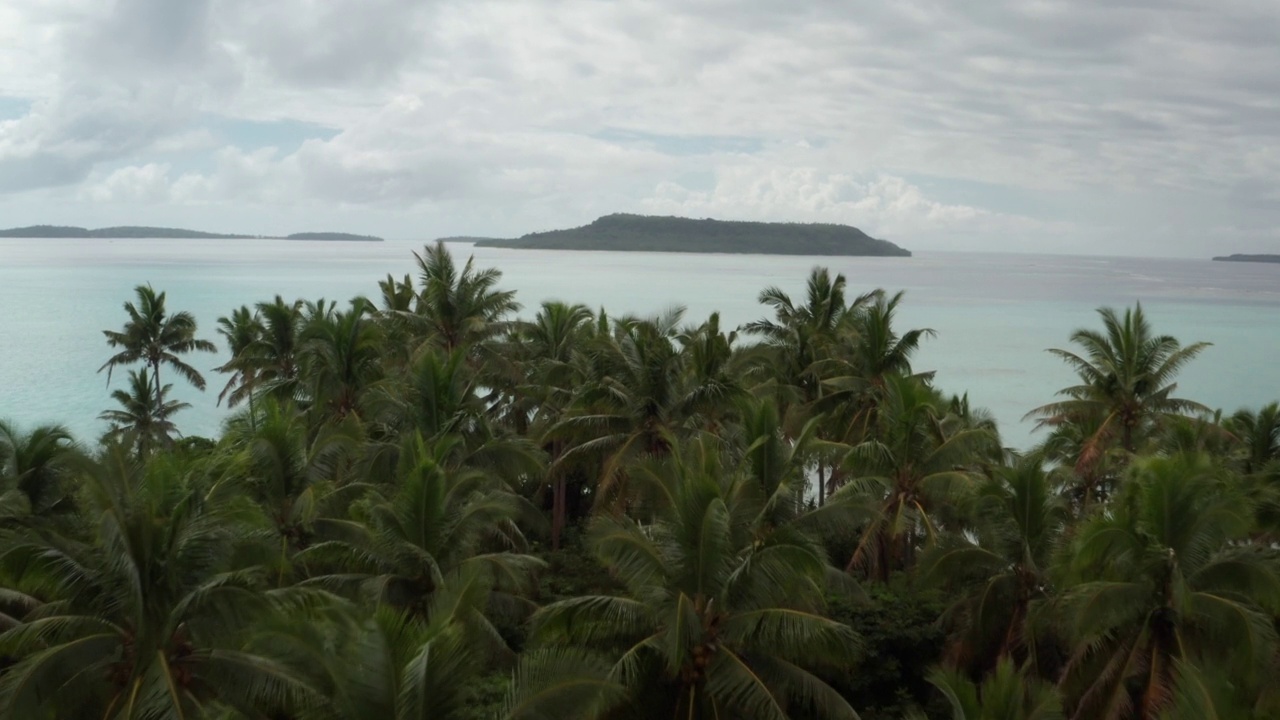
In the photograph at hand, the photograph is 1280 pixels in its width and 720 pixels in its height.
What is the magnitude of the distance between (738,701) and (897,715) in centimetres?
690

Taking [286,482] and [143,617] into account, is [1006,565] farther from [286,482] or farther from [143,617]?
[143,617]

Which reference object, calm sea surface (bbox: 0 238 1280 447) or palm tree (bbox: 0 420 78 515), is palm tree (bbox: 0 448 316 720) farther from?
calm sea surface (bbox: 0 238 1280 447)

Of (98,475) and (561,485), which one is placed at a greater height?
(98,475)

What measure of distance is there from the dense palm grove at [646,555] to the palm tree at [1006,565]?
0.20ft

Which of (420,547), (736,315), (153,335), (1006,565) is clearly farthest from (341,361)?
(736,315)

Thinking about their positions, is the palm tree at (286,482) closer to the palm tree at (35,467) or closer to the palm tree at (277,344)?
the palm tree at (35,467)

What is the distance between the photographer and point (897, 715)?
1989 cm

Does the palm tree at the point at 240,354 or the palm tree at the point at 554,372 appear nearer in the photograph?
the palm tree at the point at 554,372

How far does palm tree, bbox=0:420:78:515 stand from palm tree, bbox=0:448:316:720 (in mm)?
8065

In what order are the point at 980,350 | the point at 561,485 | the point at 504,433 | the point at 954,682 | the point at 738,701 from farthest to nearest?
1. the point at 980,350
2. the point at 561,485
3. the point at 504,433
4. the point at 738,701
5. the point at 954,682

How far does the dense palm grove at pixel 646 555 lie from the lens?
12.3 m

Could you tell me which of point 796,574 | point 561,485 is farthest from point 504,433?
point 796,574

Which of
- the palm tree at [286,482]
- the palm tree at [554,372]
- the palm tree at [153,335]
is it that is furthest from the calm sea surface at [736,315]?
the palm tree at [286,482]

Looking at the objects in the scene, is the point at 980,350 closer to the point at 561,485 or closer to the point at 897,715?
the point at 561,485
